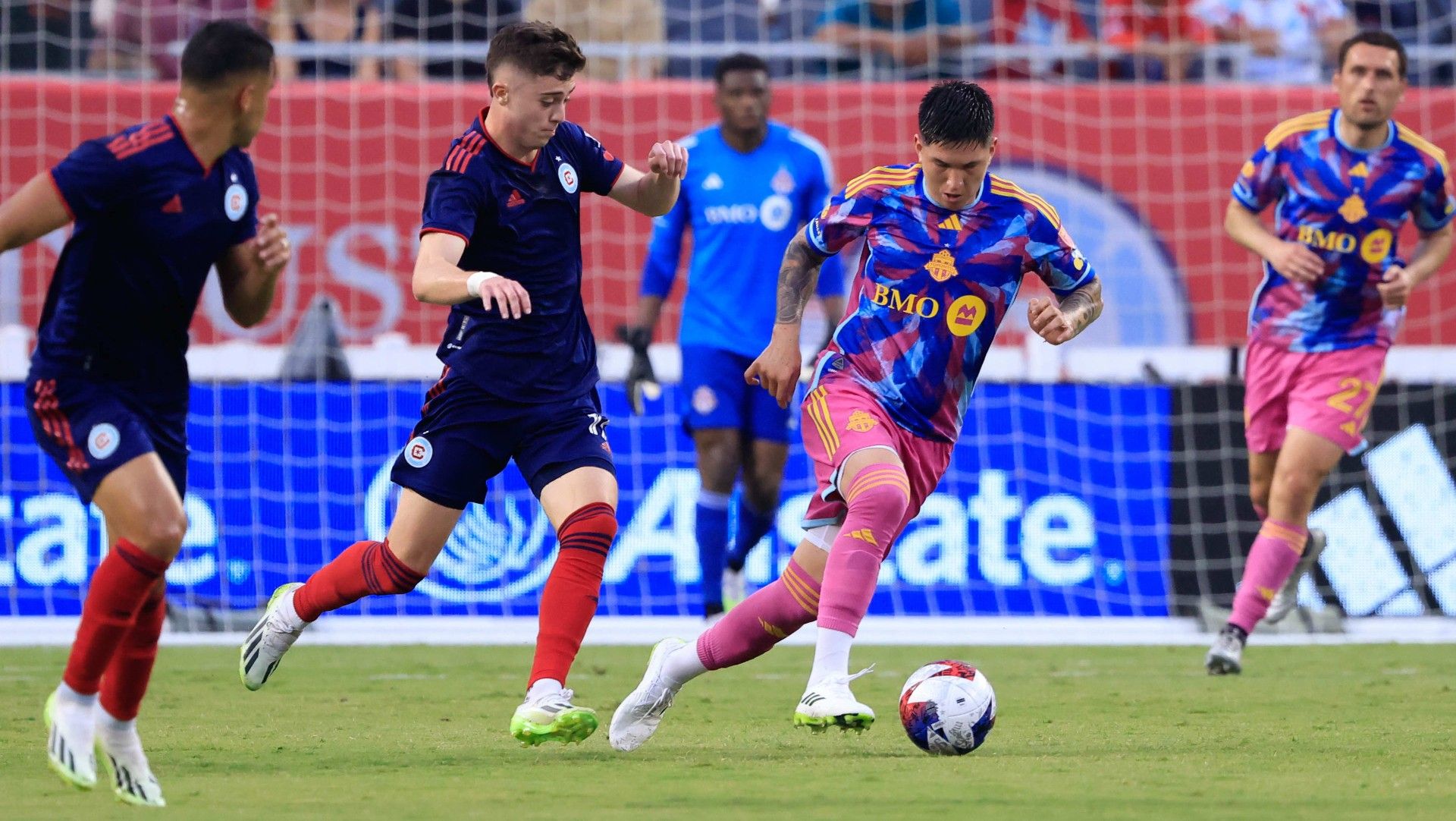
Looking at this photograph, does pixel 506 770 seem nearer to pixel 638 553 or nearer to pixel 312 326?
pixel 638 553

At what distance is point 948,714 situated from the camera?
5207mm

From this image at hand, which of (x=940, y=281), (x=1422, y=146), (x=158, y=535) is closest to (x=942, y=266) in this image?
(x=940, y=281)

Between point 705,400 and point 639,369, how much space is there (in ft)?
1.53

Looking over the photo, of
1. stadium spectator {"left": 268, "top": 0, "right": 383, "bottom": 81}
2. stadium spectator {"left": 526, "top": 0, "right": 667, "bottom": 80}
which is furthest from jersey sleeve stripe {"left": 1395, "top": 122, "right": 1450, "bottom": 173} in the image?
stadium spectator {"left": 268, "top": 0, "right": 383, "bottom": 81}

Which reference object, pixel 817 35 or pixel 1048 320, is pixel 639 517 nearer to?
pixel 817 35

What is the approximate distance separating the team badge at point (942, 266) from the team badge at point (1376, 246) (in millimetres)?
3088

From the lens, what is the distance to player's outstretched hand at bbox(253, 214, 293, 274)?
477 cm

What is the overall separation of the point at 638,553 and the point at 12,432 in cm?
324

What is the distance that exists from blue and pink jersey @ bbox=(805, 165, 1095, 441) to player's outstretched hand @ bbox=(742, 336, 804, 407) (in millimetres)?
239

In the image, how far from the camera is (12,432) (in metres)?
9.93

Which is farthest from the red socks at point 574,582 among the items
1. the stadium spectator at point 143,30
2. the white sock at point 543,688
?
the stadium spectator at point 143,30

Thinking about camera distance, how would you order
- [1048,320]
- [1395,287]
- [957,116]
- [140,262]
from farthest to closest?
[1395,287] → [957,116] → [1048,320] → [140,262]

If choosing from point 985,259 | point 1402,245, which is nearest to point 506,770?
point 985,259

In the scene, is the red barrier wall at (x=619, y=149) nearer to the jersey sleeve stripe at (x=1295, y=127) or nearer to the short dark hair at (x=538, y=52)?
the jersey sleeve stripe at (x=1295, y=127)
